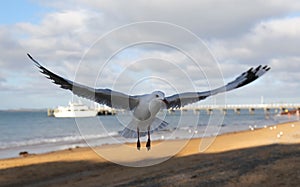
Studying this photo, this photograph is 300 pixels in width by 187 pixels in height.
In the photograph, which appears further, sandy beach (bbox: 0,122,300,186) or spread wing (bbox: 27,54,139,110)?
sandy beach (bbox: 0,122,300,186)

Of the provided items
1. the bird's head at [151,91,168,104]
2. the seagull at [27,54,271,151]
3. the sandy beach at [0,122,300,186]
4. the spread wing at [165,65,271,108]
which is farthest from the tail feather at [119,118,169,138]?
the sandy beach at [0,122,300,186]

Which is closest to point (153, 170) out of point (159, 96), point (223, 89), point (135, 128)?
point (135, 128)

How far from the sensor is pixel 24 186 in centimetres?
2216

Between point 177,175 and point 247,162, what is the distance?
3759mm

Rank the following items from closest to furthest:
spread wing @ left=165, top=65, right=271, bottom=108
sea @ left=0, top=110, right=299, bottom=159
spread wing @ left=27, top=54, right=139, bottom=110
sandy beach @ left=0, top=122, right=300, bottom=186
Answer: spread wing @ left=27, top=54, right=139, bottom=110
spread wing @ left=165, top=65, right=271, bottom=108
sandy beach @ left=0, top=122, right=300, bottom=186
sea @ left=0, top=110, right=299, bottom=159

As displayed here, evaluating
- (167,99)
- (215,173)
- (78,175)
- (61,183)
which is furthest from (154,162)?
(167,99)

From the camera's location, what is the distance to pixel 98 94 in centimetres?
897

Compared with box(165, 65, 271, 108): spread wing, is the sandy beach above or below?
below

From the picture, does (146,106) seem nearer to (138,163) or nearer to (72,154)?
(138,163)

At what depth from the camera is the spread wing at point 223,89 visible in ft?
30.6

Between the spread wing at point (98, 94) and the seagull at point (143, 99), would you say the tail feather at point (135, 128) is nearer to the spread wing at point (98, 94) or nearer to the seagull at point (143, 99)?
the seagull at point (143, 99)

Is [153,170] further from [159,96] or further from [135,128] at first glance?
[159,96]

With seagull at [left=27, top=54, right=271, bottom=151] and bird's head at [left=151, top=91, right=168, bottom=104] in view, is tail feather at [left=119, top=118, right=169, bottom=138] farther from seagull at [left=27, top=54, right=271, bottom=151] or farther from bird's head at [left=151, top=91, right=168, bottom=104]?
bird's head at [left=151, top=91, right=168, bottom=104]

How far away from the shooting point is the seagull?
8.68 meters
